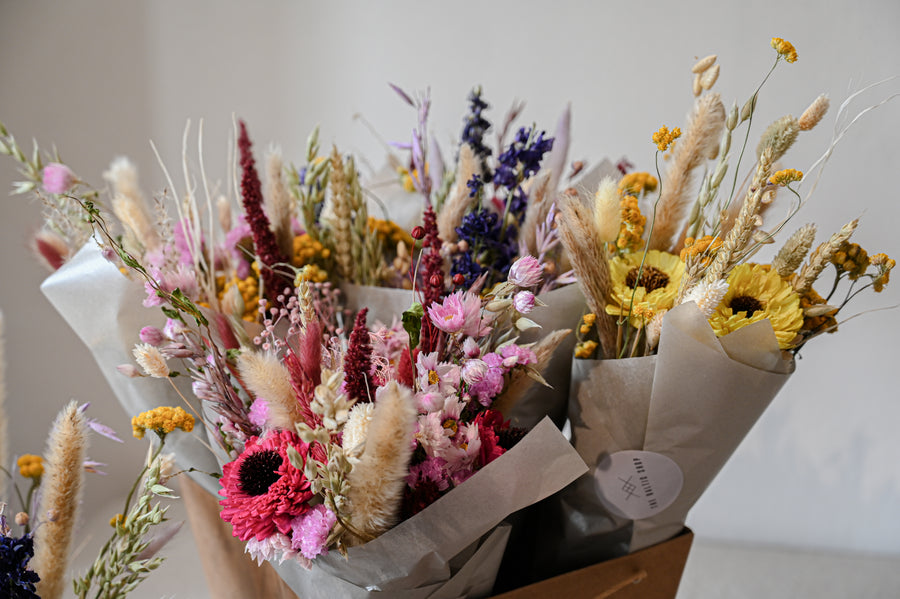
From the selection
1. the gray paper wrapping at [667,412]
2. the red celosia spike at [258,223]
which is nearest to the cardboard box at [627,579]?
the gray paper wrapping at [667,412]

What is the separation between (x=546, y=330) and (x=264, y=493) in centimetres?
35

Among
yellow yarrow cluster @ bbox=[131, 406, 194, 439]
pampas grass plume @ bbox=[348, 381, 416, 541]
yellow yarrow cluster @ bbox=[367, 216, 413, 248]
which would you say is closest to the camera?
pampas grass plume @ bbox=[348, 381, 416, 541]

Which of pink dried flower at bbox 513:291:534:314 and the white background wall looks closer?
pink dried flower at bbox 513:291:534:314

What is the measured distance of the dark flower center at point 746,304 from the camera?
26.0 inches

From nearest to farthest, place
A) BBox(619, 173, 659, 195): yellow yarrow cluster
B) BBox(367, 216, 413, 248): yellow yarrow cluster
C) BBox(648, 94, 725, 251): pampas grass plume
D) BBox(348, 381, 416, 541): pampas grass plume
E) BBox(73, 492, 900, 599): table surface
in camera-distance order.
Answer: BBox(348, 381, 416, 541): pampas grass plume → BBox(648, 94, 725, 251): pampas grass plume → BBox(619, 173, 659, 195): yellow yarrow cluster → BBox(367, 216, 413, 248): yellow yarrow cluster → BBox(73, 492, 900, 599): table surface

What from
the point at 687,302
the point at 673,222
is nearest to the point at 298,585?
the point at 687,302

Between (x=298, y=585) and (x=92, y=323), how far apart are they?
360 millimetres

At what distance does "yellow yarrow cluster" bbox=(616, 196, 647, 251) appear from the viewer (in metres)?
0.71

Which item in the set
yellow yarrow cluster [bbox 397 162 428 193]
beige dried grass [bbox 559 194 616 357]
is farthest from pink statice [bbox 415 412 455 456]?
yellow yarrow cluster [bbox 397 162 428 193]

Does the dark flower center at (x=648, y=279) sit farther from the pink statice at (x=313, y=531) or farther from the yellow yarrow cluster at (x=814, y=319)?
the pink statice at (x=313, y=531)

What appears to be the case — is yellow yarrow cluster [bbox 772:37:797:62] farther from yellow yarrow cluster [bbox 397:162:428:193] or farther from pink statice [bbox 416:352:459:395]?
yellow yarrow cluster [bbox 397:162:428:193]

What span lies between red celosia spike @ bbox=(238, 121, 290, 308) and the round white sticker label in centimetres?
44

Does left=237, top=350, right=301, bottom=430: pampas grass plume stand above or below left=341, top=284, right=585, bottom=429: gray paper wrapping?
above

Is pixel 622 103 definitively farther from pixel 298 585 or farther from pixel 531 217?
pixel 298 585
